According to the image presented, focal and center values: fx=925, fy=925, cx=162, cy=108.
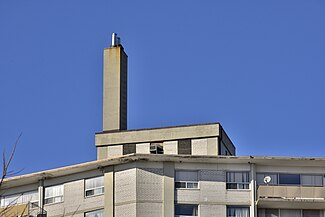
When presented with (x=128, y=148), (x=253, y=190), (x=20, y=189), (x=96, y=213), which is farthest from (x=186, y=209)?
(x=128, y=148)

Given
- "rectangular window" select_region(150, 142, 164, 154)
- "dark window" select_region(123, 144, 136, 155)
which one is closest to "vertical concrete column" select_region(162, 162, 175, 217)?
"rectangular window" select_region(150, 142, 164, 154)

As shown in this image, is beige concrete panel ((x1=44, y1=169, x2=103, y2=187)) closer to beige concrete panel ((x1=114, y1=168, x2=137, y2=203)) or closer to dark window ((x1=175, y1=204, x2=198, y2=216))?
beige concrete panel ((x1=114, y1=168, x2=137, y2=203))

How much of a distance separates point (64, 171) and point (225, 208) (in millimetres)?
10666

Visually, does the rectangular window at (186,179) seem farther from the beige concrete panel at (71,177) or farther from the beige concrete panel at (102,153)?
the beige concrete panel at (102,153)

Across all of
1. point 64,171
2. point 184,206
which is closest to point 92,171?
point 64,171

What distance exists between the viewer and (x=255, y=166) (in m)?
57.7

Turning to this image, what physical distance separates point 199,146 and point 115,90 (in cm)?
974

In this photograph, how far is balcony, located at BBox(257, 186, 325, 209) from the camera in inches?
2248

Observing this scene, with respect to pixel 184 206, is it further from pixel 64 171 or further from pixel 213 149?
pixel 213 149

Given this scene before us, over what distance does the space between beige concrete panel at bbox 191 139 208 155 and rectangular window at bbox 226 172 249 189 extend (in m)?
11.7

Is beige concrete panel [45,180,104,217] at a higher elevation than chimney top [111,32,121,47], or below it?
below

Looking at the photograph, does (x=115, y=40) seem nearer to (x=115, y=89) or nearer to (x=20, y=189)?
(x=115, y=89)

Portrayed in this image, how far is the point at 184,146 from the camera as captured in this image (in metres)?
70.1

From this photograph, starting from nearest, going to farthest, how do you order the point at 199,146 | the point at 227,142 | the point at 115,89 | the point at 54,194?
the point at 54,194 < the point at 199,146 < the point at 227,142 < the point at 115,89
